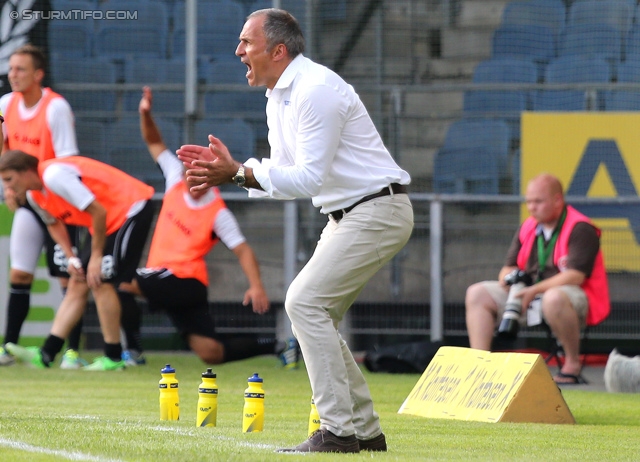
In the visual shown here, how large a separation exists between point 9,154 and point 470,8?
6.55 m

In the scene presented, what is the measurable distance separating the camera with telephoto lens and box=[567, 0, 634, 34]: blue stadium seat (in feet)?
16.2

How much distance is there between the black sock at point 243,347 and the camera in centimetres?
985

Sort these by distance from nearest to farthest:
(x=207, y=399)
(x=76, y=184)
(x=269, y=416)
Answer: (x=207, y=399) → (x=269, y=416) → (x=76, y=184)

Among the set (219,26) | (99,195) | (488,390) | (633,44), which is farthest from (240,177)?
(633,44)

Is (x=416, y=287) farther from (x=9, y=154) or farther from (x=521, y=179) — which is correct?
(x=9, y=154)

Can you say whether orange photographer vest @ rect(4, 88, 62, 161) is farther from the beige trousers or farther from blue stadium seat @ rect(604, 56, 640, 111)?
the beige trousers

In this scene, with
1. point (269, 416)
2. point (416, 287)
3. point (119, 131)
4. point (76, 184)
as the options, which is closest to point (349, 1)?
point (119, 131)

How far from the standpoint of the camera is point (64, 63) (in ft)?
42.9

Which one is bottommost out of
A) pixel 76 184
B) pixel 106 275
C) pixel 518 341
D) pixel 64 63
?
pixel 518 341

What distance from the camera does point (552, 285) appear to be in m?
8.95

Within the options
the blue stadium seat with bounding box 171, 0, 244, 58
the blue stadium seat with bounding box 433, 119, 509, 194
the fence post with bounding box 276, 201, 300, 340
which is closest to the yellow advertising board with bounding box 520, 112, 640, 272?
the blue stadium seat with bounding box 433, 119, 509, 194

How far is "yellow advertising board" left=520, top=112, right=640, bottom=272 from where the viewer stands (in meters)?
11.5

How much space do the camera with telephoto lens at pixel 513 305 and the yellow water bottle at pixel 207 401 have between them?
3.96 m

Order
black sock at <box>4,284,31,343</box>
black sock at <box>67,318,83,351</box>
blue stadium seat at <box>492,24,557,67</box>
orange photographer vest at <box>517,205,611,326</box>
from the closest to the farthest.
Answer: orange photographer vest at <box>517,205,611,326</box> < black sock at <box>4,284,31,343</box> < black sock at <box>67,318,83,351</box> < blue stadium seat at <box>492,24,557,67</box>
